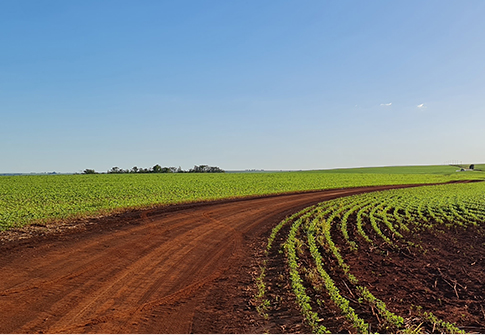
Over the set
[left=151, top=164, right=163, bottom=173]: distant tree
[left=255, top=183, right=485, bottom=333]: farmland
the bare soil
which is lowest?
[left=255, top=183, right=485, bottom=333]: farmland

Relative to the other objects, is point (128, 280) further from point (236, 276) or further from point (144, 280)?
point (236, 276)

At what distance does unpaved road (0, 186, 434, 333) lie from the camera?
21.3 ft

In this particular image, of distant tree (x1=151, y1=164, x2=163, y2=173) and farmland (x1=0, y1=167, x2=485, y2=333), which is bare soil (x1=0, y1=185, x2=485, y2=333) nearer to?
farmland (x1=0, y1=167, x2=485, y2=333)

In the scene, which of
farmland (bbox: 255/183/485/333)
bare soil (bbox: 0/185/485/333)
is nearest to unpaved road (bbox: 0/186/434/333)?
bare soil (bbox: 0/185/485/333)

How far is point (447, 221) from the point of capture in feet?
63.4

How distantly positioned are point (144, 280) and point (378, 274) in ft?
24.9

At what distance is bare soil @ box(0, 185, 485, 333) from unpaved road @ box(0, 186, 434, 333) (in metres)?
0.02

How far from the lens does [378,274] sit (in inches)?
398

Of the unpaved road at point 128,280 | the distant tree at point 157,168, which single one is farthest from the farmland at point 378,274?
the distant tree at point 157,168

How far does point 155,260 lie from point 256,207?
1405 cm

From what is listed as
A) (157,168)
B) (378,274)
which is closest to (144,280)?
(378,274)

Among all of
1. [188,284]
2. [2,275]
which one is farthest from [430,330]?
[2,275]

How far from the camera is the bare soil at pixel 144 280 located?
6535 mm

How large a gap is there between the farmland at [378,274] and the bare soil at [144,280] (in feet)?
0.43
